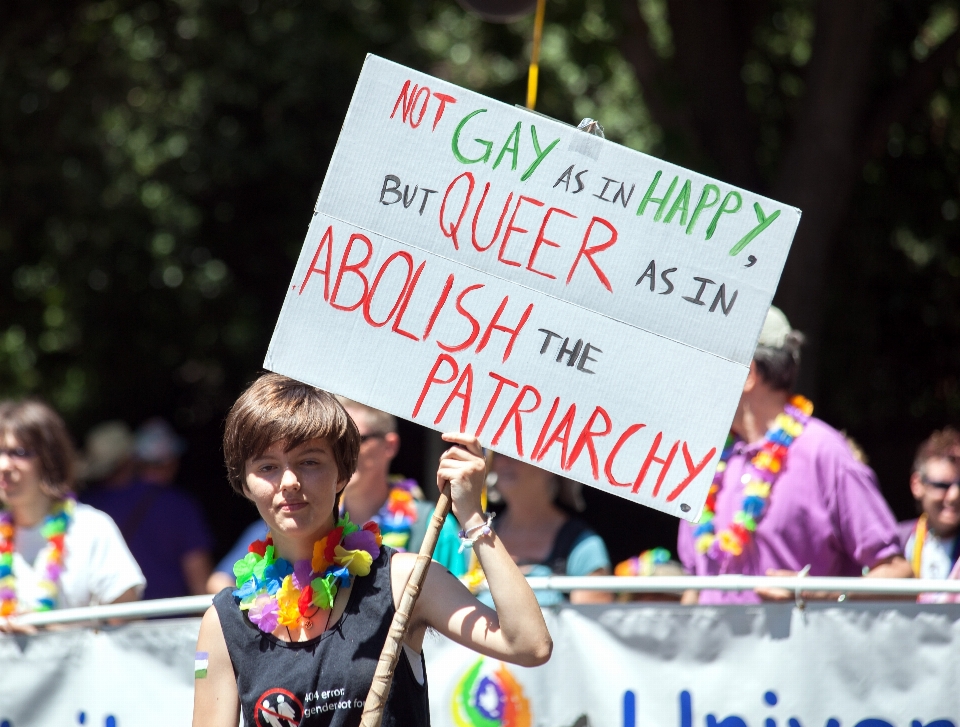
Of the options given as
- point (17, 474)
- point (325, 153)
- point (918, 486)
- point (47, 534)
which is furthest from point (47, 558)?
point (325, 153)

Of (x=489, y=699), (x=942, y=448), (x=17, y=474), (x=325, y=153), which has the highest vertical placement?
(x=325, y=153)

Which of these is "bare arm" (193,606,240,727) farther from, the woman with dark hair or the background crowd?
the woman with dark hair

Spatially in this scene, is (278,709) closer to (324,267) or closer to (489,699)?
(324,267)

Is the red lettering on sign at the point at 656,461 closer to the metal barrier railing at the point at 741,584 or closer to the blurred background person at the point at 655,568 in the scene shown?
the metal barrier railing at the point at 741,584

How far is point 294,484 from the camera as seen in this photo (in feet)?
6.96

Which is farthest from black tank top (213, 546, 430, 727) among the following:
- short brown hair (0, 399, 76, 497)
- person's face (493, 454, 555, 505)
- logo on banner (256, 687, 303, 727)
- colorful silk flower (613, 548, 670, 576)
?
colorful silk flower (613, 548, 670, 576)

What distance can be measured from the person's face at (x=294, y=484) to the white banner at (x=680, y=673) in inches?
37.7

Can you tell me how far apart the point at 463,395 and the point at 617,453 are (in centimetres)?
32

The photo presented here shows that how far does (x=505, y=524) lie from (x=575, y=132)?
187cm

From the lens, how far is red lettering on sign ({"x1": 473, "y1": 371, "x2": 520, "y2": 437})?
7.33 feet

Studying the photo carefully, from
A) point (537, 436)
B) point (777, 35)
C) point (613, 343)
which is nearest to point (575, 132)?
point (613, 343)

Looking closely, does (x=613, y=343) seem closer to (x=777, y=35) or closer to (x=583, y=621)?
(x=583, y=621)

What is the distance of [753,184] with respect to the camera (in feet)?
18.5

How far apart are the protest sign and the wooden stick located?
29 centimetres
